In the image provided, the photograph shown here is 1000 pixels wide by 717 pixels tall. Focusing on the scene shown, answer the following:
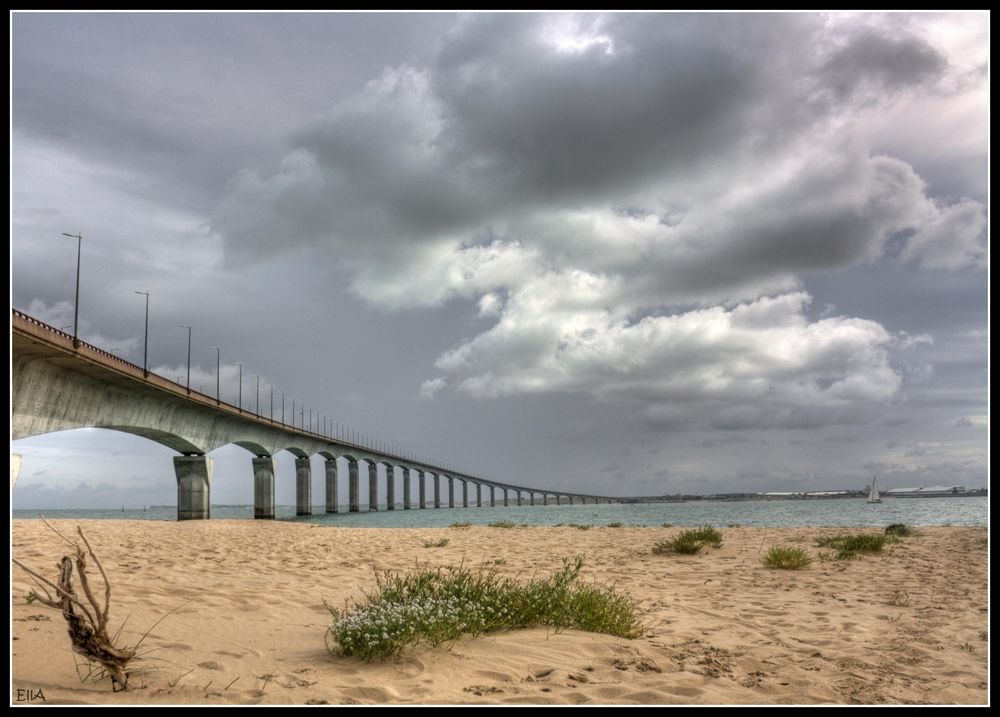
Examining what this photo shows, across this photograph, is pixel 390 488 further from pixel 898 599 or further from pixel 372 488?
pixel 898 599

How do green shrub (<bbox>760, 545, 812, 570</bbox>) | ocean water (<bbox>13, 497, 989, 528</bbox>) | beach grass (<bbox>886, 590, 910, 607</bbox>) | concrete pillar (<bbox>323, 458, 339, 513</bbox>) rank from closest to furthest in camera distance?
1. beach grass (<bbox>886, 590, 910, 607</bbox>)
2. green shrub (<bbox>760, 545, 812, 570</bbox>)
3. ocean water (<bbox>13, 497, 989, 528</bbox>)
4. concrete pillar (<bbox>323, 458, 339, 513</bbox>)

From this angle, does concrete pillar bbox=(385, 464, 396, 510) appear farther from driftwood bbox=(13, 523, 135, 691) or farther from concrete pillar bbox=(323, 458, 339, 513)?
driftwood bbox=(13, 523, 135, 691)

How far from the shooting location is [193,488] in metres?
48.0

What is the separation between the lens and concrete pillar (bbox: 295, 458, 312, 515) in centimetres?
8162

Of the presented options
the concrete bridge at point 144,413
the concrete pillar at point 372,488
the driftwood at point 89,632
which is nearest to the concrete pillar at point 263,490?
the concrete bridge at point 144,413

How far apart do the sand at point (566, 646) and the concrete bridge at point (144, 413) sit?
16.4 meters

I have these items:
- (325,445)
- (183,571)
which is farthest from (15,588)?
(325,445)

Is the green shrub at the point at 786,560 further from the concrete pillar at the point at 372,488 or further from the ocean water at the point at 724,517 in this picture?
the concrete pillar at the point at 372,488

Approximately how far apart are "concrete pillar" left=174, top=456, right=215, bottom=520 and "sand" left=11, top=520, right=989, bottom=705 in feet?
121

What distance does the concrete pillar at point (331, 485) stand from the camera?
96500mm

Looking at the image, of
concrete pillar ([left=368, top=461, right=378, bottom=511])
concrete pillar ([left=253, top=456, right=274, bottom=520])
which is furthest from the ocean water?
concrete pillar ([left=368, top=461, right=378, bottom=511])

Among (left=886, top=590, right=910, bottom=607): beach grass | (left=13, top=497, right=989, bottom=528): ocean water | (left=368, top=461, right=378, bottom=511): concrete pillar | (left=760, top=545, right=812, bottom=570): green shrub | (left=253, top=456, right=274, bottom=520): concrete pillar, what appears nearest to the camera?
(left=886, top=590, right=910, bottom=607): beach grass

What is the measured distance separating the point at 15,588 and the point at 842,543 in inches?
678

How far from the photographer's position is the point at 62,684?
16.6ft
